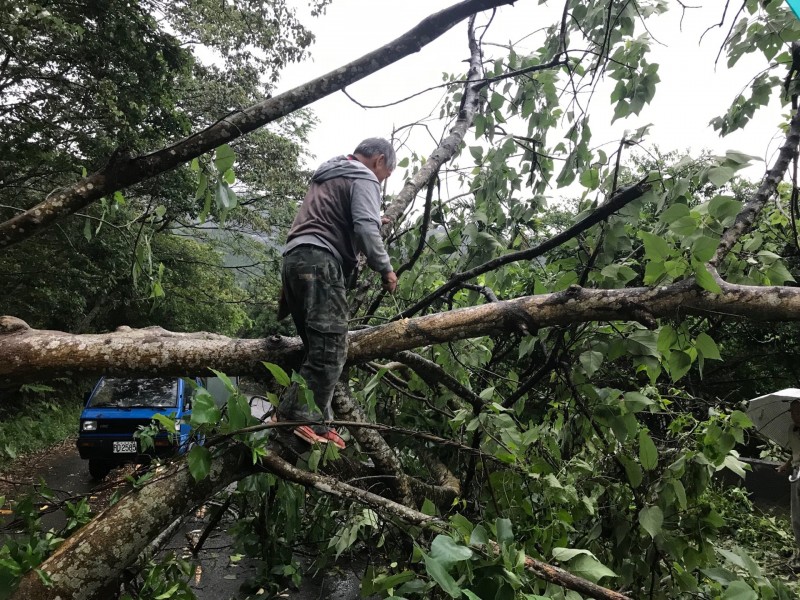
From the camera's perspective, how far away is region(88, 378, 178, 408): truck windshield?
8398mm

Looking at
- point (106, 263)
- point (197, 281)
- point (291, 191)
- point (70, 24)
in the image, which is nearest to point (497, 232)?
point (70, 24)

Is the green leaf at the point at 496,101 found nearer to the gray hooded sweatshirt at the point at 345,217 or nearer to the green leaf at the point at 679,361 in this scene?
the gray hooded sweatshirt at the point at 345,217

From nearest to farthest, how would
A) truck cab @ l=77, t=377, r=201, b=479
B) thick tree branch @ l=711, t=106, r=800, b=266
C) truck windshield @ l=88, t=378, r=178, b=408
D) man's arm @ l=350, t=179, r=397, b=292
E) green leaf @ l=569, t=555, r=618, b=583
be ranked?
green leaf @ l=569, t=555, r=618, b=583 < thick tree branch @ l=711, t=106, r=800, b=266 < man's arm @ l=350, t=179, r=397, b=292 < truck cab @ l=77, t=377, r=201, b=479 < truck windshield @ l=88, t=378, r=178, b=408

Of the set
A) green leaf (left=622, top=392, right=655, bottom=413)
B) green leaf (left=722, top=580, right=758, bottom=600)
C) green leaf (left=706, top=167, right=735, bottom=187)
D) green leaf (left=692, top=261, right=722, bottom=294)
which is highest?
green leaf (left=706, top=167, right=735, bottom=187)

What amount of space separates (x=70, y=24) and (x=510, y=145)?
7464 mm

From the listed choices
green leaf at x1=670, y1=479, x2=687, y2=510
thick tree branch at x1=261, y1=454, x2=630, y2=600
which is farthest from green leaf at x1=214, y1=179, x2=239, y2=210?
green leaf at x1=670, y1=479, x2=687, y2=510

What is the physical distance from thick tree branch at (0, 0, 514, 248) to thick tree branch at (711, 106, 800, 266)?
48.2 inches

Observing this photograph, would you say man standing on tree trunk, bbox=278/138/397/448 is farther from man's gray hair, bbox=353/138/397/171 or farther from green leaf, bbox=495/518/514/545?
green leaf, bbox=495/518/514/545

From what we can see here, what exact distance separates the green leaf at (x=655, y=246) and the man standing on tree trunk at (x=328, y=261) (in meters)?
1.13

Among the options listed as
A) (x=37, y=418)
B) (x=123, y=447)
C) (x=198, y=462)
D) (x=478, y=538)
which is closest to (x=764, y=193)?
(x=478, y=538)

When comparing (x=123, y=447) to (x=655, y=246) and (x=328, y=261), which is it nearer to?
(x=328, y=261)

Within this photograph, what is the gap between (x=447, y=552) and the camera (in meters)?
1.22

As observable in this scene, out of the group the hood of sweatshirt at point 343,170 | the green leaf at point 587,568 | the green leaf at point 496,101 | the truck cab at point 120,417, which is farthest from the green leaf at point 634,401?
the truck cab at point 120,417

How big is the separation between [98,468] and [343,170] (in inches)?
306
